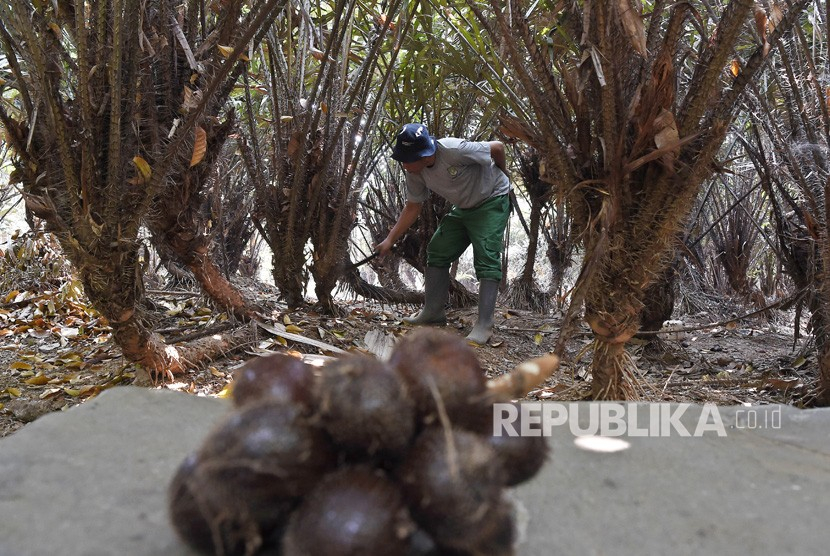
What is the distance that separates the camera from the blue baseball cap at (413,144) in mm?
3615

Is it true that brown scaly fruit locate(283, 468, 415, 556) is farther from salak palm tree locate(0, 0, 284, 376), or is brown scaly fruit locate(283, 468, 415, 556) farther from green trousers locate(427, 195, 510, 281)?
green trousers locate(427, 195, 510, 281)

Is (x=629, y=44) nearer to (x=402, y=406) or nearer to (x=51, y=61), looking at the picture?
(x=402, y=406)

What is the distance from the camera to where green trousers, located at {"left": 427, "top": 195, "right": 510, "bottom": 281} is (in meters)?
3.91

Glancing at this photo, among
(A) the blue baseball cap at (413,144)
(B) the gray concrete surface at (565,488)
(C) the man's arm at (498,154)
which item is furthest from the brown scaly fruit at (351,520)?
(C) the man's arm at (498,154)

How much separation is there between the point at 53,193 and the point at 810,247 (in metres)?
3.23

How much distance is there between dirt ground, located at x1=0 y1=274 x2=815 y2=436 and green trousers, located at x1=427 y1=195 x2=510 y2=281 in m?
0.47

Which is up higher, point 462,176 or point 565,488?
point 462,176

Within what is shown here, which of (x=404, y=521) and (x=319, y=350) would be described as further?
(x=319, y=350)

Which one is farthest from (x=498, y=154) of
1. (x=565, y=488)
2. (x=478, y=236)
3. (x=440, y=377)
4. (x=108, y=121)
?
(x=440, y=377)

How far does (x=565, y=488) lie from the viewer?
→ 42.2 inches

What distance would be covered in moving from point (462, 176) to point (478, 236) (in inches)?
15.5

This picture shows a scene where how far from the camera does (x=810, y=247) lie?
9.52 ft

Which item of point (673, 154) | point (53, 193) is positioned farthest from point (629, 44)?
point (53, 193)

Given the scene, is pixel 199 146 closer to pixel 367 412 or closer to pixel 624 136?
pixel 624 136
